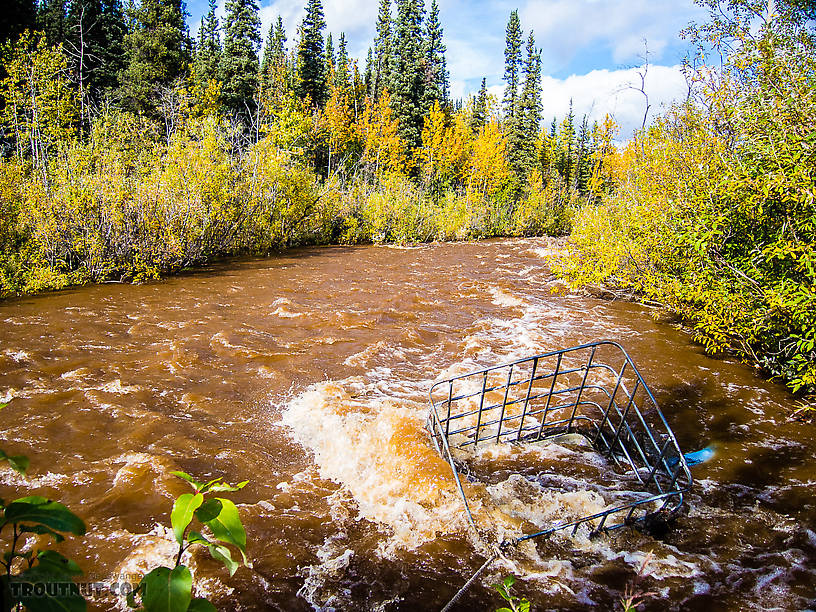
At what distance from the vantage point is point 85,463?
5.12 metres

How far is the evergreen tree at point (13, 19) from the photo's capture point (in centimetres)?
2755

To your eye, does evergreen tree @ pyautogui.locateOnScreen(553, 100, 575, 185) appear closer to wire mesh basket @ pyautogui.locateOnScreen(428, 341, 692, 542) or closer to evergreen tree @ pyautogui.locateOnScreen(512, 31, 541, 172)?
evergreen tree @ pyautogui.locateOnScreen(512, 31, 541, 172)

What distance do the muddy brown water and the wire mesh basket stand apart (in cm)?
29

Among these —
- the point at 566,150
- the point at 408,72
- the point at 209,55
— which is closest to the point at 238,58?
the point at 209,55

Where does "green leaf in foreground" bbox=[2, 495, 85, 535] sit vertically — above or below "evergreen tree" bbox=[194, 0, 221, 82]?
below

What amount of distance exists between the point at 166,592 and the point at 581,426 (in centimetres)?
652

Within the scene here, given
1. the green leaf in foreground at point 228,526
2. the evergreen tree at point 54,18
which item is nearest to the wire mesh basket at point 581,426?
the green leaf in foreground at point 228,526

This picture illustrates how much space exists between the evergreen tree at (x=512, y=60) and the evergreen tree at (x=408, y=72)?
13.3m

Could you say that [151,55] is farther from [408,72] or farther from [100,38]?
[408,72]

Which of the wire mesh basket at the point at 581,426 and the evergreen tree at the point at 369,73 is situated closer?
the wire mesh basket at the point at 581,426

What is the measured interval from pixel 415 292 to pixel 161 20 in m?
40.9

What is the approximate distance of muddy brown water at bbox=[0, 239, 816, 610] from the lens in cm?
389

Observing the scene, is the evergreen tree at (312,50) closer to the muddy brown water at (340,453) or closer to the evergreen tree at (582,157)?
the evergreen tree at (582,157)

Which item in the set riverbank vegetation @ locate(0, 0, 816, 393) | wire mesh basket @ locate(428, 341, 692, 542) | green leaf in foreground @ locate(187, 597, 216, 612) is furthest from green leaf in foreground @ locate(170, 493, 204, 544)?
riverbank vegetation @ locate(0, 0, 816, 393)
